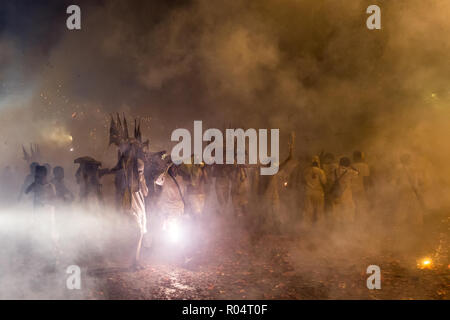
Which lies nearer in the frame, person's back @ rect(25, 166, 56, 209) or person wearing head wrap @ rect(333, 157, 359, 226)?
person's back @ rect(25, 166, 56, 209)

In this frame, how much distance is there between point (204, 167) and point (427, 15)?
26.6ft

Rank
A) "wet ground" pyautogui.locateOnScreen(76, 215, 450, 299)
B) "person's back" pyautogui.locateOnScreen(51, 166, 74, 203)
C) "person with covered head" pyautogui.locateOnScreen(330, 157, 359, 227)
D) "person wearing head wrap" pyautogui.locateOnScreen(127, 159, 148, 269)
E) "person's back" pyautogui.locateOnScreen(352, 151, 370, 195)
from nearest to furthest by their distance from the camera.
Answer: "wet ground" pyautogui.locateOnScreen(76, 215, 450, 299) < "person wearing head wrap" pyautogui.locateOnScreen(127, 159, 148, 269) < "person's back" pyautogui.locateOnScreen(51, 166, 74, 203) < "person with covered head" pyautogui.locateOnScreen(330, 157, 359, 227) < "person's back" pyautogui.locateOnScreen(352, 151, 370, 195)

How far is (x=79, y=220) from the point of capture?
7191 mm

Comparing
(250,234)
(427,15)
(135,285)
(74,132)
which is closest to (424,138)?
(427,15)

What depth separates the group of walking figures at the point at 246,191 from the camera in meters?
6.00

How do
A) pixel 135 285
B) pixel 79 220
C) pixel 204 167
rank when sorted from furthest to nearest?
pixel 204 167 < pixel 79 220 < pixel 135 285

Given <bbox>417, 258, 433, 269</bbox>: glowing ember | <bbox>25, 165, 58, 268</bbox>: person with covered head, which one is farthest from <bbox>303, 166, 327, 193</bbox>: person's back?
<bbox>25, 165, 58, 268</bbox>: person with covered head

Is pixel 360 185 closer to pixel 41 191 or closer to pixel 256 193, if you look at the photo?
pixel 256 193

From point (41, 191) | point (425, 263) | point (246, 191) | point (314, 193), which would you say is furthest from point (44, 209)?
point (425, 263)

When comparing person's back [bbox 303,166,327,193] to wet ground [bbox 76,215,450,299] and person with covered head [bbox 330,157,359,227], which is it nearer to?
person with covered head [bbox 330,157,359,227]

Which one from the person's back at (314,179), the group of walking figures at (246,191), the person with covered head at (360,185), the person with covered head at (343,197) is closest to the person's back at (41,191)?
the group of walking figures at (246,191)

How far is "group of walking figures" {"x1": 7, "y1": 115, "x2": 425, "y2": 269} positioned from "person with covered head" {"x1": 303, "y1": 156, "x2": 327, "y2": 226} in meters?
0.02

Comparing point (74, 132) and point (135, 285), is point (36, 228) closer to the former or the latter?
point (135, 285)

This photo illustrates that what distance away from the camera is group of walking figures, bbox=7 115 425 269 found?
Result: 19.7ft
